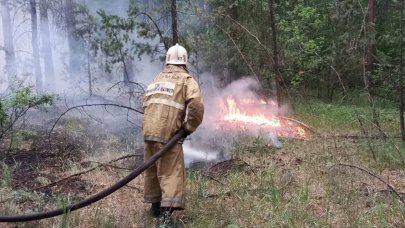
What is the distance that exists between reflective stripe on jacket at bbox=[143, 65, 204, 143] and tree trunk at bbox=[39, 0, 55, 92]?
16156mm

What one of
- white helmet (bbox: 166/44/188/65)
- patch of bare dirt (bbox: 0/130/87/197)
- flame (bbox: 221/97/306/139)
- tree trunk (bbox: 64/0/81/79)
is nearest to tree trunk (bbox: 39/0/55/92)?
tree trunk (bbox: 64/0/81/79)

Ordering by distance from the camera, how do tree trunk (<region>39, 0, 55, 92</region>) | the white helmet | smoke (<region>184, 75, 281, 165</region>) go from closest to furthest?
the white helmet → smoke (<region>184, 75, 281, 165</region>) → tree trunk (<region>39, 0, 55, 92</region>)

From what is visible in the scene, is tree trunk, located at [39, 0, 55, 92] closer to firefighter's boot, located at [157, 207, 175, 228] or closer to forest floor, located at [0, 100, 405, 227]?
forest floor, located at [0, 100, 405, 227]

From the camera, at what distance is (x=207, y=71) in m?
15.1

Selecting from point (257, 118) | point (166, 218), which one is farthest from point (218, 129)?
point (166, 218)

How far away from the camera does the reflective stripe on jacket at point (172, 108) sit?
16.1ft

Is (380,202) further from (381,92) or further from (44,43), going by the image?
(44,43)

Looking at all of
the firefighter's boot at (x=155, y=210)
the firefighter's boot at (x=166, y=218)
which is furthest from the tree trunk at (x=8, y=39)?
the firefighter's boot at (x=166, y=218)

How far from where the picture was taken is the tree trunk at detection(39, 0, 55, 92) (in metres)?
20.7

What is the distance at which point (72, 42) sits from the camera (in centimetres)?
2084

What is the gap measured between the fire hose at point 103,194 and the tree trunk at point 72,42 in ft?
53.5

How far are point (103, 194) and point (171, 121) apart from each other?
110cm

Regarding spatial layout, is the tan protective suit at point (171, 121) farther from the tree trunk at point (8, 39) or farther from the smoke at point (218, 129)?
the tree trunk at point (8, 39)

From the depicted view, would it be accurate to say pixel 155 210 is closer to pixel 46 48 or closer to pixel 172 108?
pixel 172 108
